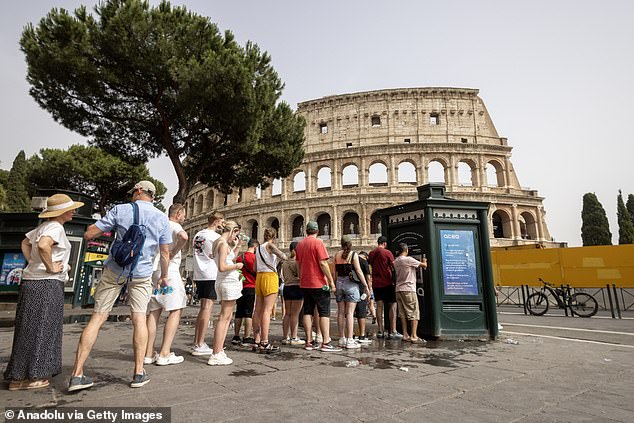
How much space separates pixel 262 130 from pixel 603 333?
11.9 metres

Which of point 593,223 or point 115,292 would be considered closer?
point 115,292

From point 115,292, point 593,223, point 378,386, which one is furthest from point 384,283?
point 593,223

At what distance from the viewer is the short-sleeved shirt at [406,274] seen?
5344 millimetres

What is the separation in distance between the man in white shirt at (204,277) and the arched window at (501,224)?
99.0 feet

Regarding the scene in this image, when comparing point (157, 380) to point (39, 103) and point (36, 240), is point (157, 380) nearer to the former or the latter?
point (36, 240)

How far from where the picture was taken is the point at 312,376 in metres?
3.08

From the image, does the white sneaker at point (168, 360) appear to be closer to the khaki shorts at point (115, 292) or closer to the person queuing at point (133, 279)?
the person queuing at point (133, 279)

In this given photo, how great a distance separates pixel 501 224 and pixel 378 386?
31.9m

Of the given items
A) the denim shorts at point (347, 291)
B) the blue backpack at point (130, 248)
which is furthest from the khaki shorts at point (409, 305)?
the blue backpack at point (130, 248)

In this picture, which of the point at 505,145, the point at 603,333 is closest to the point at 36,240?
the point at 603,333

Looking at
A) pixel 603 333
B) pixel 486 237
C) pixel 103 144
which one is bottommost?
pixel 603 333

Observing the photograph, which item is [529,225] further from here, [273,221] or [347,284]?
[347,284]

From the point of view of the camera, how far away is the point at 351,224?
1195 inches

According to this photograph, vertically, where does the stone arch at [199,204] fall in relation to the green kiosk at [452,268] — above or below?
above
